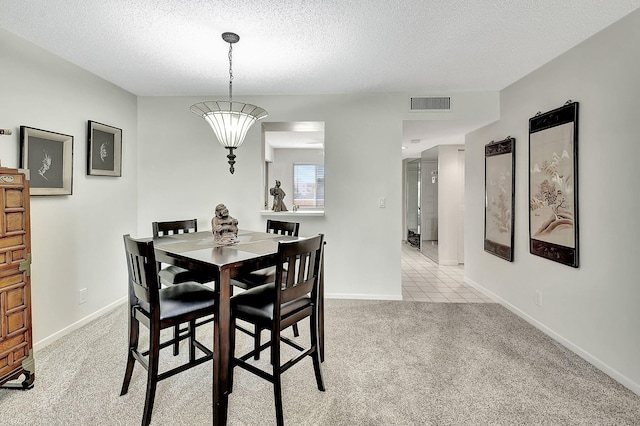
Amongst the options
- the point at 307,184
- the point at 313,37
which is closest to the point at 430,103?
the point at 313,37

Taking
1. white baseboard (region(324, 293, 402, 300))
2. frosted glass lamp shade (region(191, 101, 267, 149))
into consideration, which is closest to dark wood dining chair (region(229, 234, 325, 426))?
frosted glass lamp shade (region(191, 101, 267, 149))

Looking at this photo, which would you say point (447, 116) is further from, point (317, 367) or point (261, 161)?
point (317, 367)

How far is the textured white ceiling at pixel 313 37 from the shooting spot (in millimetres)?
1883

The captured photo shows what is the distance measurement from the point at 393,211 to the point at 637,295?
6.68 feet

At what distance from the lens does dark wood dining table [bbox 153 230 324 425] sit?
4.83ft

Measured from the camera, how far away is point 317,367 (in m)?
1.84

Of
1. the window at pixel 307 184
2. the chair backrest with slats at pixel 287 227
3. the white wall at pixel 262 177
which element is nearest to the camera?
the chair backrest with slats at pixel 287 227

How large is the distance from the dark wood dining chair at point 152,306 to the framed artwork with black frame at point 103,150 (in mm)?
1738

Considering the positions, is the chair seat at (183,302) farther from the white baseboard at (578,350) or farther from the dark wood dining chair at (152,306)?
the white baseboard at (578,350)

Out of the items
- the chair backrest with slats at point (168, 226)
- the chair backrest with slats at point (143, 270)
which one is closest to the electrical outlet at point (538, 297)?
the chair backrest with slats at point (143, 270)

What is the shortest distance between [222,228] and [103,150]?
6.18 feet

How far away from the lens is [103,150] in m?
3.03

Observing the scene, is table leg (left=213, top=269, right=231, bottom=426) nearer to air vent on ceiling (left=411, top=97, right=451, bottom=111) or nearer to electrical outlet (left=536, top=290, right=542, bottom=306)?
electrical outlet (left=536, top=290, right=542, bottom=306)

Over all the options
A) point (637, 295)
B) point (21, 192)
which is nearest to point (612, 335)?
point (637, 295)
